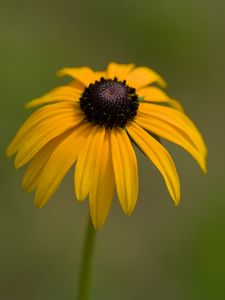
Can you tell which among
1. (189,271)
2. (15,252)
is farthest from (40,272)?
(189,271)

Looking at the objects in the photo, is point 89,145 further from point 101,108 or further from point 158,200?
point 158,200

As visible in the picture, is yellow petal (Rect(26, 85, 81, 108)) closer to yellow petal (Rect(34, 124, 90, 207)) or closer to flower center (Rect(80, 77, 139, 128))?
flower center (Rect(80, 77, 139, 128))

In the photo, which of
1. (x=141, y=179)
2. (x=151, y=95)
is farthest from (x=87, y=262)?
(x=141, y=179)

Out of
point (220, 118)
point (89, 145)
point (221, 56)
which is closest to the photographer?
point (89, 145)

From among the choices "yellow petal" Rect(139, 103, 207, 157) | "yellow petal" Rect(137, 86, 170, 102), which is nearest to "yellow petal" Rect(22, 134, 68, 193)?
"yellow petal" Rect(139, 103, 207, 157)

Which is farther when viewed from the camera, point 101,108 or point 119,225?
Result: point 119,225

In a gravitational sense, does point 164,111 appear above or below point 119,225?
above

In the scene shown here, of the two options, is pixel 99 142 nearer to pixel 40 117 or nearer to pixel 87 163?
pixel 87 163
